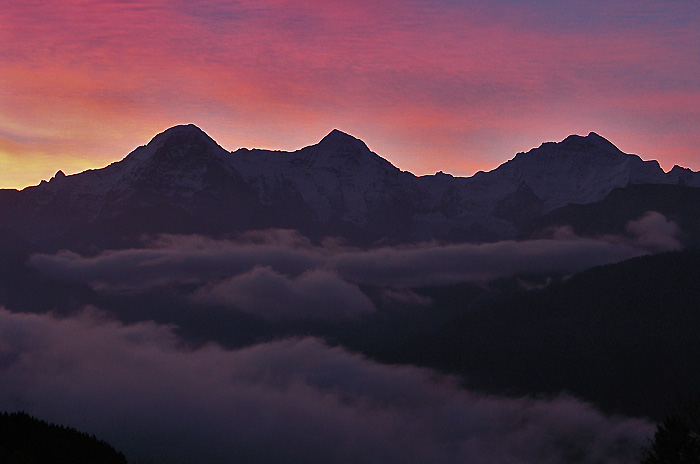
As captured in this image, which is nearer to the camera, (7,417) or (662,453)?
(662,453)

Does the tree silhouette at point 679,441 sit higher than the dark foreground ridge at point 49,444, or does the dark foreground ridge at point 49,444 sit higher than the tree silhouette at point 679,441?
the tree silhouette at point 679,441

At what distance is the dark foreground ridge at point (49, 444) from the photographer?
10925 cm

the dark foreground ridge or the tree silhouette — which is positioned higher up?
the tree silhouette

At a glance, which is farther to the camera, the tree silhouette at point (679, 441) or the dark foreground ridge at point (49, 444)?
the dark foreground ridge at point (49, 444)

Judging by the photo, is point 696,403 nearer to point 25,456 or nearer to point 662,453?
point 662,453

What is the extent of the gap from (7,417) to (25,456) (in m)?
25.5

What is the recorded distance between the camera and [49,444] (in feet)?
367

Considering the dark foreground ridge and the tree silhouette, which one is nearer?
the tree silhouette

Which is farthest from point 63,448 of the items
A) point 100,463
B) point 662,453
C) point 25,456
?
point 662,453

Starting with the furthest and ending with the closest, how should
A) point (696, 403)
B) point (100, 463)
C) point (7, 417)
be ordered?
point (7, 417), point (100, 463), point (696, 403)

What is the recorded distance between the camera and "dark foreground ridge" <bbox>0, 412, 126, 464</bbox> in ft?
358

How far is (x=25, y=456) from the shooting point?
317 feet

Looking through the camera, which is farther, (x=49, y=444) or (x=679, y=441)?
(x=49, y=444)

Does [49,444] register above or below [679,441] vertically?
below
